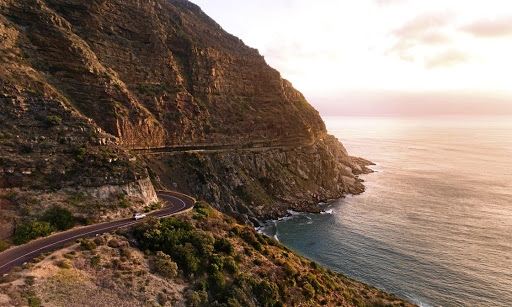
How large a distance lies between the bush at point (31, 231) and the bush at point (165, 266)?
12900mm

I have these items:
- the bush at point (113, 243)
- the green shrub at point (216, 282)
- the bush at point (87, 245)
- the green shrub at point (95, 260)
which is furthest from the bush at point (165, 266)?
the bush at point (87, 245)

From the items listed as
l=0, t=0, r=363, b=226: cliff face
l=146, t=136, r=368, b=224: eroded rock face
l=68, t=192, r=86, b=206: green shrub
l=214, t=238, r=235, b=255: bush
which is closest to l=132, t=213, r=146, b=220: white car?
l=0, t=0, r=363, b=226: cliff face

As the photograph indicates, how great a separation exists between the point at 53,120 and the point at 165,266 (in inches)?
1183

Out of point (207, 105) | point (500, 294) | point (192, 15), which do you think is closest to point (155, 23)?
point (207, 105)

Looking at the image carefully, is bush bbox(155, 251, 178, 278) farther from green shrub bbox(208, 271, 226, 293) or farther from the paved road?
the paved road

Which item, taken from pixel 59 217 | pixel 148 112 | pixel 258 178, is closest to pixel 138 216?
pixel 59 217

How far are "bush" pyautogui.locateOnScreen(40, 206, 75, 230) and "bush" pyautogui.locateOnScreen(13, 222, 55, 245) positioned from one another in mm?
893

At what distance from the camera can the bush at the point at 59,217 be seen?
30.7 metres

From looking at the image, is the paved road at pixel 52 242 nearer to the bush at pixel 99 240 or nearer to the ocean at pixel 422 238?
the bush at pixel 99 240

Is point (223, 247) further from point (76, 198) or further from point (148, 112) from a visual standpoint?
point (148, 112)

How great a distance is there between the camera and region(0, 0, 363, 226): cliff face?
38438 mm

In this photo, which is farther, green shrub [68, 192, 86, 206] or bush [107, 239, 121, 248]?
green shrub [68, 192, 86, 206]

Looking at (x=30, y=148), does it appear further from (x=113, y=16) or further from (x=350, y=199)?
(x=350, y=199)

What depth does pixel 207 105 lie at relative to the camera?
9531 centimetres
